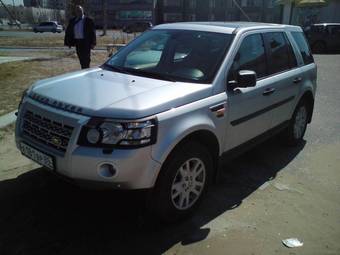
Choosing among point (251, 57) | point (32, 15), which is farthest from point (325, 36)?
point (32, 15)

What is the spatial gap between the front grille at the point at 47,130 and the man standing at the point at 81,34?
618cm

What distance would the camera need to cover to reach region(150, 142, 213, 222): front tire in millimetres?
3287

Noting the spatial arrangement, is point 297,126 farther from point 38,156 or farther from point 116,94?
point 38,156

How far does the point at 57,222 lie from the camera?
3.53 meters

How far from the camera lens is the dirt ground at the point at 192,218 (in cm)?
328

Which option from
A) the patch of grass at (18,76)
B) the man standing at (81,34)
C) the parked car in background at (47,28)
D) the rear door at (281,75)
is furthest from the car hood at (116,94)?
the parked car in background at (47,28)

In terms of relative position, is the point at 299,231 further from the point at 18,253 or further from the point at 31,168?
the point at 31,168

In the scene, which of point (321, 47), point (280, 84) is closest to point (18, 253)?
point (280, 84)

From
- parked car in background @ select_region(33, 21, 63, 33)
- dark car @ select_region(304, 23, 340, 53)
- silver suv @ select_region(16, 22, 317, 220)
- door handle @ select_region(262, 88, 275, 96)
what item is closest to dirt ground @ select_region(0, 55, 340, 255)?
silver suv @ select_region(16, 22, 317, 220)

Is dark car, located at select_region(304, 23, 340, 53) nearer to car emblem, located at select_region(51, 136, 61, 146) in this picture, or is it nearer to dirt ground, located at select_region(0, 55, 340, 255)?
dirt ground, located at select_region(0, 55, 340, 255)

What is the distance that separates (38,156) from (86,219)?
0.74 m

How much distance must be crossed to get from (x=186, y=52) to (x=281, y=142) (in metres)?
2.41

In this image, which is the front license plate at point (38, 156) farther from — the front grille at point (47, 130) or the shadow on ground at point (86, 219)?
the shadow on ground at point (86, 219)

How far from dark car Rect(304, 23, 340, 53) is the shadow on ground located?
20499 mm
